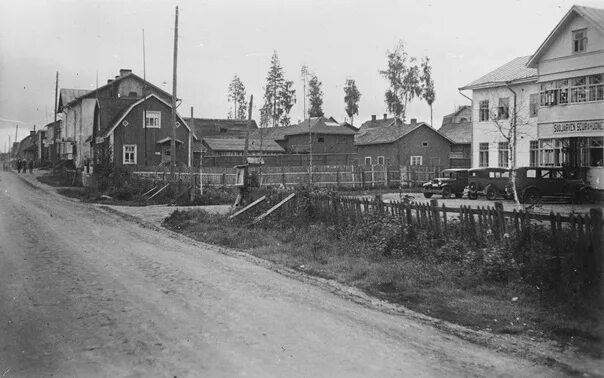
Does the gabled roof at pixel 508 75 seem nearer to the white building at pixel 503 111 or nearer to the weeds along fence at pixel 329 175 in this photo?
the white building at pixel 503 111

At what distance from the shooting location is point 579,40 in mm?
23656

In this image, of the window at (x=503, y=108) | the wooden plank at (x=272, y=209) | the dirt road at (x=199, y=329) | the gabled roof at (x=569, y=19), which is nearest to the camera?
the dirt road at (x=199, y=329)

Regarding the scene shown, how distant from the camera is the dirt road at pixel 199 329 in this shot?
4.69m

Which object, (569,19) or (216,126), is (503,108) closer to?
(569,19)

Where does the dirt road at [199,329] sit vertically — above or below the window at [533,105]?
below

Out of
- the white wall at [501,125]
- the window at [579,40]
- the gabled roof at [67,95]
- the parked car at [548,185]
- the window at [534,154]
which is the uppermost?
the gabled roof at [67,95]

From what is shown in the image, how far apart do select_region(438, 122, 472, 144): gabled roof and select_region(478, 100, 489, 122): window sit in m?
20.0

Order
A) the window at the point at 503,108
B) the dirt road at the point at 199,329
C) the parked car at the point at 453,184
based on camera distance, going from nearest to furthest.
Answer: the dirt road at the point at 199,329 → the parked car at the point at 453,184 → the window at the point at 503,108

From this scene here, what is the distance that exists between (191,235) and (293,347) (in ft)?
31.4

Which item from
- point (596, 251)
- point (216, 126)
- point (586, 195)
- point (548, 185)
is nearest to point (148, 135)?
point (216, 126)

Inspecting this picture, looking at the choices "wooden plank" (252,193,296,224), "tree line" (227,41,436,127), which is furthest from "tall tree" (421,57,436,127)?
"wooden plank" (252,193,296,224)

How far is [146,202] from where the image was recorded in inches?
969

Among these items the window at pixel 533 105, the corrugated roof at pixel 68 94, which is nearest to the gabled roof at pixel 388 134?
the window at pixel 533 105

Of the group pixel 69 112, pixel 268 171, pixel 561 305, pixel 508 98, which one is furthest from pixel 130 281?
pixel 69 112
